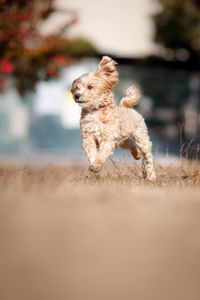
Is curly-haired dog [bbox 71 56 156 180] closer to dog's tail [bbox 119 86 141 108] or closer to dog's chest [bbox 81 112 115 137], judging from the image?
dog's chest [bbox 81 112 115 137]

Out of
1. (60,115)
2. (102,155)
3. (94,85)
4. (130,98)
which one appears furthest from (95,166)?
(60,115)

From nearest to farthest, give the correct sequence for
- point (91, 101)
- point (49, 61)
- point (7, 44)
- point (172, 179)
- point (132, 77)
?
1. point (91, 101)
2. point (172, 179)
3. point (7, 44)
4. point (49, 61)
5. point (132, 77)

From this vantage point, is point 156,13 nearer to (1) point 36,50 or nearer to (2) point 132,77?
(2) point 132,77

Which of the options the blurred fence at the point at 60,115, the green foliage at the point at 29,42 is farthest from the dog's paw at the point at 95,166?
the blurred fence at the point at 60,115

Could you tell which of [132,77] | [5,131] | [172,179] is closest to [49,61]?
[5,131]

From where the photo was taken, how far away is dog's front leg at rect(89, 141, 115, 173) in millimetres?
3746

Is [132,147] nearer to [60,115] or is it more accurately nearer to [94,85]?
[94,85]

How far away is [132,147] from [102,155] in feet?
3.14

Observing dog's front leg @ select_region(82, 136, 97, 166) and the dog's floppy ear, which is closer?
dog's front leg @ select_region(82, 136, 97, 166)

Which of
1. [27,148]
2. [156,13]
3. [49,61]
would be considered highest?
[156,13]

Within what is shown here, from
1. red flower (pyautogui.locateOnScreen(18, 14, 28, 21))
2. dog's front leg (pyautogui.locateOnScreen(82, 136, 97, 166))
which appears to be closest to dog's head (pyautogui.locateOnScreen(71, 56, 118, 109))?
dog's front leg (pyautogui.locateOnScreen(82, 136, 97, 166))

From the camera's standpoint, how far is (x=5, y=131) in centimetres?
1418

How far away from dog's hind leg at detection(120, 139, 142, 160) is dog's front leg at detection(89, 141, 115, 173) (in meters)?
0.74

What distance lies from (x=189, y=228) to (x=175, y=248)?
289mm
